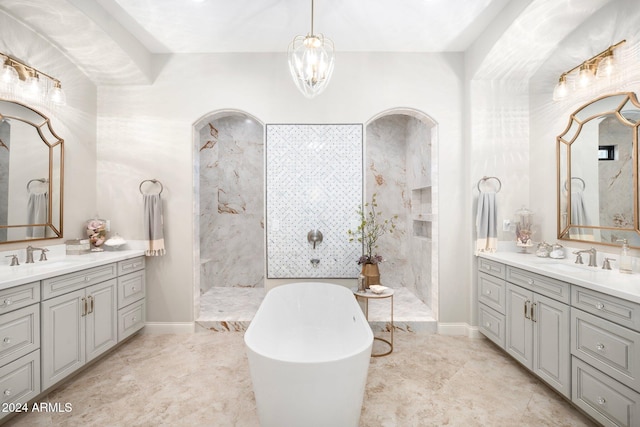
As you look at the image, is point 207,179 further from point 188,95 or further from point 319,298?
point 319,298

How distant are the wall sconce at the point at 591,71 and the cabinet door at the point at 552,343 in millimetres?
1727

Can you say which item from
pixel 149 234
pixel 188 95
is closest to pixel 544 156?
pixel 188 95

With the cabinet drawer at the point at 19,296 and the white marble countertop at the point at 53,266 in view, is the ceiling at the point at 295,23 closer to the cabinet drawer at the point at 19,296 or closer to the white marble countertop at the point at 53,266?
the white marble countertop at the point at 53,266

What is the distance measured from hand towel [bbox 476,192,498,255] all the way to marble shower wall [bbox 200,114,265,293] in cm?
306

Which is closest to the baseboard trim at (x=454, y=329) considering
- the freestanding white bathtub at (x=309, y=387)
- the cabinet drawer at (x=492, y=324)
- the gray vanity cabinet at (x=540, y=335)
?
the cabinet drawer at (x=492, y=324)

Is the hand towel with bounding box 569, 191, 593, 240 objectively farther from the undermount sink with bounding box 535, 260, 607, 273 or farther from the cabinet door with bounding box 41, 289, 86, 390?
the cabinet door with bounding box 41, 289, 86, 390

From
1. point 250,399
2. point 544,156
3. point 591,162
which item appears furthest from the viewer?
point 544,156

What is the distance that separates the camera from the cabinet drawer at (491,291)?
2.63 metres

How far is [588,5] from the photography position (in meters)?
2.27

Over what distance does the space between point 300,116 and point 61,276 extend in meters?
2.49

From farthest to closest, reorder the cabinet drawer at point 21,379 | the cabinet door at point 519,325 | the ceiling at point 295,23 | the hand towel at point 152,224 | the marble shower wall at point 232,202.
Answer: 1. the marble shower wall at point 232,202
2. the hand towel at point 152,224
3. the ceiling at point 295,23
4. the cabinet door at point 519,325
5. the cabinet drawer at point 21,379

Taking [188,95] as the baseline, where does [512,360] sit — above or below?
below

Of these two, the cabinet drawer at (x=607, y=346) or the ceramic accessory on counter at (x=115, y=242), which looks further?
the ceramic accessory on counter at (x=115, y=242)

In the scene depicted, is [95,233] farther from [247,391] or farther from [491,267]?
[491,267]
